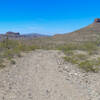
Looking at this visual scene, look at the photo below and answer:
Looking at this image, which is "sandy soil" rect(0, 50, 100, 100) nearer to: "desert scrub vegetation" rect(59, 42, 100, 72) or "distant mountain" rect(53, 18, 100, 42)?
"desert scrub vegetation" rect(59, 42, 100, 72)

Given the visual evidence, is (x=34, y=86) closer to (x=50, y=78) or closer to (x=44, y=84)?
(x=44, y=84)

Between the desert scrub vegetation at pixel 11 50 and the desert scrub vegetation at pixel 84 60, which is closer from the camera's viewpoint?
the desert scrub vegetation at pixel 84 60

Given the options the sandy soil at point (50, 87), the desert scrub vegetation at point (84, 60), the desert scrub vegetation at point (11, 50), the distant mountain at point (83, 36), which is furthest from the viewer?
the distant mountain at point (83, 36)

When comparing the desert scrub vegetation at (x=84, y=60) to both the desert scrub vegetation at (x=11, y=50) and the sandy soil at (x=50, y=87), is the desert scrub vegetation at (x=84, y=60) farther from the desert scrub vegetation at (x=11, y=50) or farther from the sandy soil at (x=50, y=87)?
the desert scrub vegetation at (x=11, y=50)

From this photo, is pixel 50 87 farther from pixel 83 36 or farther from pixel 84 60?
pixel 83 36

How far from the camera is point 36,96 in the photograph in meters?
4.01

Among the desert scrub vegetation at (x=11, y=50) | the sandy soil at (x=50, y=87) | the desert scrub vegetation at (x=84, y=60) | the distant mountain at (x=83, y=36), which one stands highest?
the distant mountain at (x=83, y=36)

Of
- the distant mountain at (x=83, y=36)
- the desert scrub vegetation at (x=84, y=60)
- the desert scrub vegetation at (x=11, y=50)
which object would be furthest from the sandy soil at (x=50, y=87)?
the distant mountain at (x=83, y=36)

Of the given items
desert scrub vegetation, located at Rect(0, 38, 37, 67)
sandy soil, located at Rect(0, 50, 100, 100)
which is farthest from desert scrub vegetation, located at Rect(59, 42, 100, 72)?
desert scrub vegetation, located at Rect(0, 38, 37, 67)

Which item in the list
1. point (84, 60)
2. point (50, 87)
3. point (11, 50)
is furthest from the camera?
point (11, 50)

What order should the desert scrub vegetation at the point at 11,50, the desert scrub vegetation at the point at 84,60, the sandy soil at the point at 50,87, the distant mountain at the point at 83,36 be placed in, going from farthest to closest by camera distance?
the distant mountain at the point at 83,36 < the desert scrub vegetation at the point at 11,50 < the desert scrub vegetation at the point at 84,60 < the sandy soil at the point at 50,87

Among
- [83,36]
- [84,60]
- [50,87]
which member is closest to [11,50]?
[84,60]

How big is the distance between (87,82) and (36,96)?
2164mm

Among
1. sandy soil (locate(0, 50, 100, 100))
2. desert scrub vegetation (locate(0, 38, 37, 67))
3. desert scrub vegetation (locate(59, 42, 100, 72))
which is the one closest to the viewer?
sandy soil (locate(0, 50, 100, 100))
